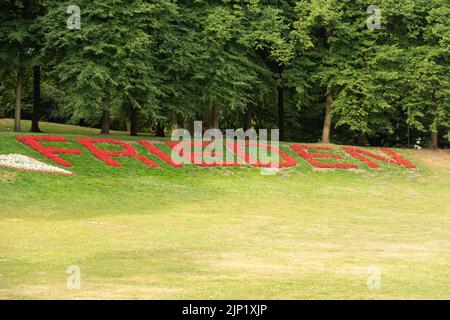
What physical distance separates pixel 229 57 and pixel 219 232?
86.0ft

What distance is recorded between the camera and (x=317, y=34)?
184 ft

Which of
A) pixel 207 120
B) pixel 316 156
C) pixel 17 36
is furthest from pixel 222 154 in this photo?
pixel 17 36

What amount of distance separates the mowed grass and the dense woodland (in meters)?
4.75

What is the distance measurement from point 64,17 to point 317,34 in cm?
2016

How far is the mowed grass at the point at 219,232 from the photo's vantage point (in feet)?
51.1

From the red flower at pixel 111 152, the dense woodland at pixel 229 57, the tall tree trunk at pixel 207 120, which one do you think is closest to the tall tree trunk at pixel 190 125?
the dense woodland at pixel 229 57

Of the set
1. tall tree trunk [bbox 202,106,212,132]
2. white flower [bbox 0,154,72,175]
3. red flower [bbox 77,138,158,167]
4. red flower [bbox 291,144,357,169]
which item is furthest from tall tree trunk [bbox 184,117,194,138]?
white flower [bbox 0,154,72,175]

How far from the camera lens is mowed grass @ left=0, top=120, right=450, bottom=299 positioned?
51.1 ft

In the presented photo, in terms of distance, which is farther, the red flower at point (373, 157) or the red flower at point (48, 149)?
the red flower at point (373, 157)

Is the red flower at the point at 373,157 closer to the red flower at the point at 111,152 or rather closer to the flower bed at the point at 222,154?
the flower bed at the point at 222,154

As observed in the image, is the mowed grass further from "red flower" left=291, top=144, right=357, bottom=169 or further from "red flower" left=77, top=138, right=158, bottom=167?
"red flower" left=291, top=144, right=357, bottom=169

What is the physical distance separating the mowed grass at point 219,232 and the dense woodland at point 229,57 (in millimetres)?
4749

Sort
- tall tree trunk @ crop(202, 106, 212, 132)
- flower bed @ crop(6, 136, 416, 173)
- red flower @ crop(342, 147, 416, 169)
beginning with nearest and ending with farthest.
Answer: flower bed @ crop(6, 136, 416, 173)
red flower @ crop(342, 147, 416, 169)
tall tree trunk @ crop(202, 106, 212, 132)

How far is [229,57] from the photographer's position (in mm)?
49219
